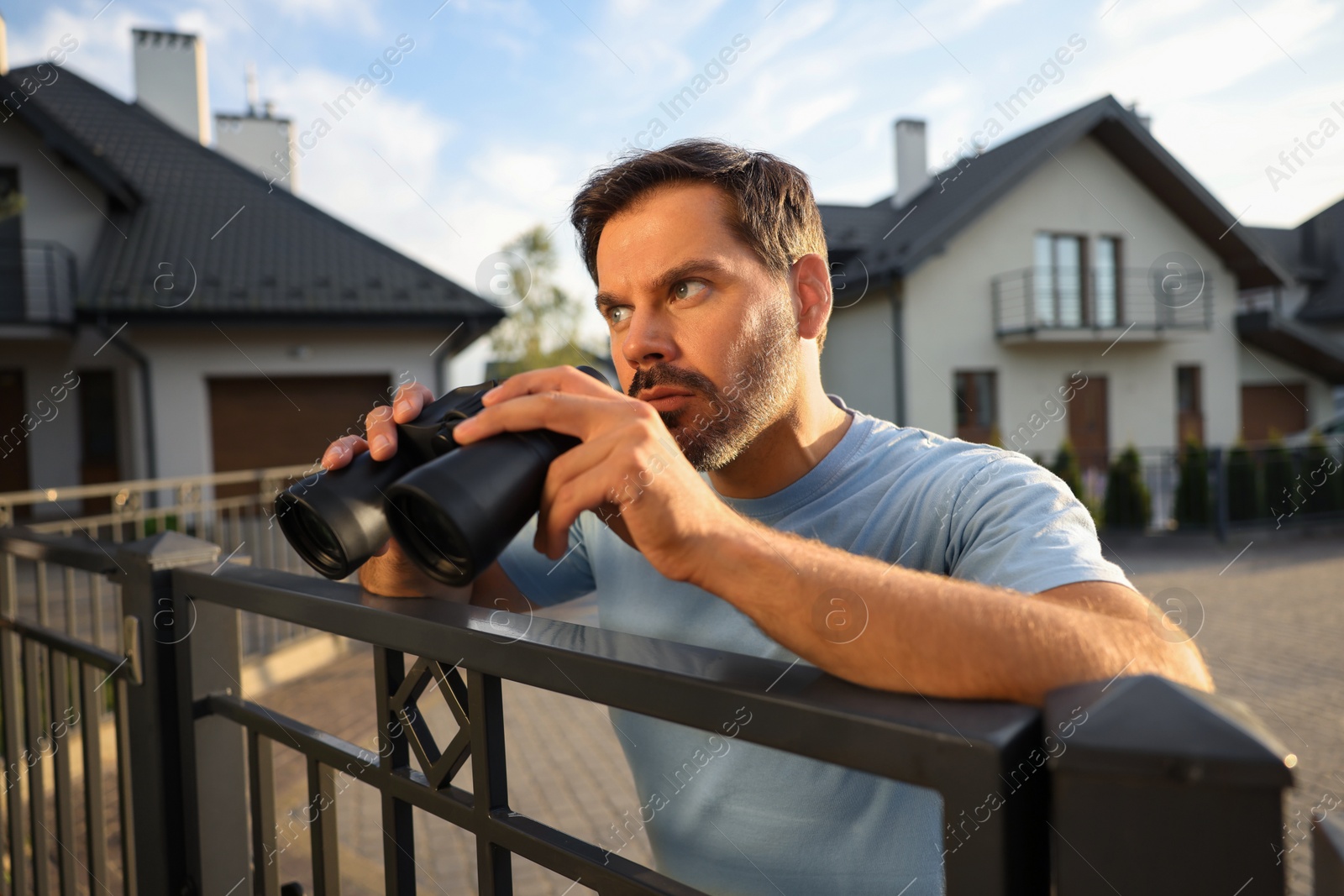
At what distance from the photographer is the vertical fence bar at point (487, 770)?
101cm

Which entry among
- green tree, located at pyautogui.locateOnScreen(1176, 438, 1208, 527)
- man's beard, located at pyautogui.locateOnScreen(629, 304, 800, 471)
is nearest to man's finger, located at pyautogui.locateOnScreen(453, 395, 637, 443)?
man's beard, located at pyautogui.locateOnScreen(629, 304, 800, 471)

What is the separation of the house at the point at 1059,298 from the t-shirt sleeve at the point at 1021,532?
54.2 feet

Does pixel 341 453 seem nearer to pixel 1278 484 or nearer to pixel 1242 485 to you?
pixel 1242 485

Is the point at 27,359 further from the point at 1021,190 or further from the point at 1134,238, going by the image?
the point at 1134,238

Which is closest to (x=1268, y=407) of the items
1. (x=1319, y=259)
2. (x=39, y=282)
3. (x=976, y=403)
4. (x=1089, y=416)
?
(x=1089, y=416)

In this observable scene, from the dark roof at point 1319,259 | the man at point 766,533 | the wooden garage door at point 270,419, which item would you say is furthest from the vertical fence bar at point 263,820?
the dark roof at point 1319,259

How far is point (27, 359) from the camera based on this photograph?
14.0 meters

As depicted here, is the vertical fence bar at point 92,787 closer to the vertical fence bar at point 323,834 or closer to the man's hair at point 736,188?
the vertical fence bar at point 323,834

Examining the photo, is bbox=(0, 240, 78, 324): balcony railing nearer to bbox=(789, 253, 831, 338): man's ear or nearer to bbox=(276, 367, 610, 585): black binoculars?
bbox=(789, 253, 831, 338): man's ear

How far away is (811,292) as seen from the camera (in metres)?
1.97

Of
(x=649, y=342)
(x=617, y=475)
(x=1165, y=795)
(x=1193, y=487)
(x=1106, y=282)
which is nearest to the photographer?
(x=1165, y=795)

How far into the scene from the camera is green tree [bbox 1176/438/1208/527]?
13.2 metres

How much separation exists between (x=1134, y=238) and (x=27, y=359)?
21924 mm

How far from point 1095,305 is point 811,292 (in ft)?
65.5
